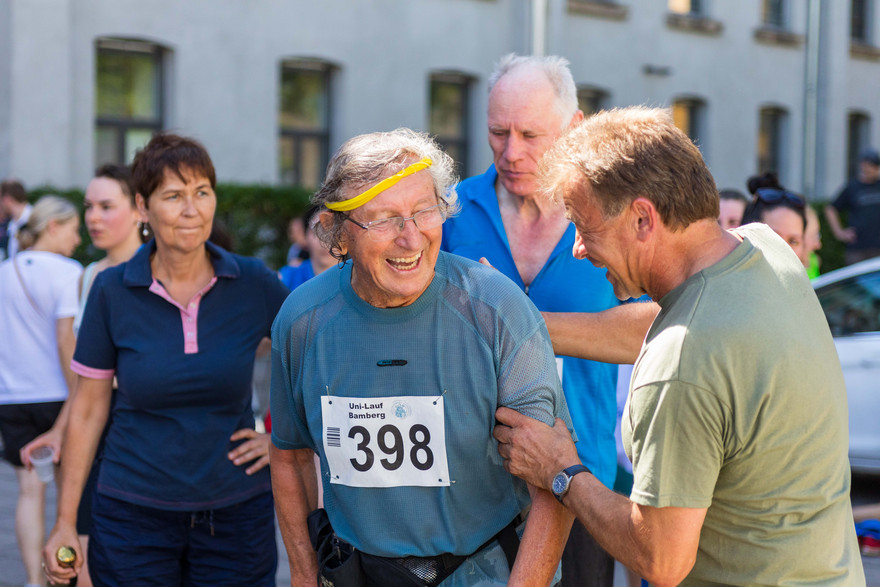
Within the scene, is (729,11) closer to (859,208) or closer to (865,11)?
(865,11)

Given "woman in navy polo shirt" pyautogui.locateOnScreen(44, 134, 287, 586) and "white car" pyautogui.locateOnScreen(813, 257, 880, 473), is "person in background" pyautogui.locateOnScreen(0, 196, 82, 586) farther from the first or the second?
"white car" pyautogui.locateOnScreen(813, 257, 880, 473)

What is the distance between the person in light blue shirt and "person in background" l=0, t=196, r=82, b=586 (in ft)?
11.1

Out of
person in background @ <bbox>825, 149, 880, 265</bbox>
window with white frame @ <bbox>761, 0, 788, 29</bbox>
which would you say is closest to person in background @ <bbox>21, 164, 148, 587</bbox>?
person in background @ <bbox>825, 149, 880, 265</bbox>

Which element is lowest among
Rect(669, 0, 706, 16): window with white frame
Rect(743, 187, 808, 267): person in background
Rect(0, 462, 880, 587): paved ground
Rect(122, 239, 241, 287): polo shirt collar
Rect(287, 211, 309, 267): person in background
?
Rect(0, 462, 880, 587): paved ground

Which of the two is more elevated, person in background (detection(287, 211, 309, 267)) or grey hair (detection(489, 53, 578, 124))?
grey hair (detection(489, 53, 578, 124))

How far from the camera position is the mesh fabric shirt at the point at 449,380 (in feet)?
8.40

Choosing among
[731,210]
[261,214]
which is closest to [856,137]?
[261,214]

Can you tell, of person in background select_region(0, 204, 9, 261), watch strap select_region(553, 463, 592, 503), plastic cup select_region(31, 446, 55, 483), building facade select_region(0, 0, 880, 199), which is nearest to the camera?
watch strap select_region(553, 463, 592, 503)

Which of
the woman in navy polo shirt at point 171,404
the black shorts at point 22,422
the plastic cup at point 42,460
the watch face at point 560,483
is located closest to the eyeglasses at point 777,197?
the woman in navy polo shirt at point 171,404

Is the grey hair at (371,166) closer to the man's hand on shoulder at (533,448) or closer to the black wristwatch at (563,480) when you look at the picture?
the man's hand on shoulder at (533,448)

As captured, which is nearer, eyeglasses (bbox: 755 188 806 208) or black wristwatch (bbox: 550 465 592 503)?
black wristwatch (bbox: 550 465 592 503)

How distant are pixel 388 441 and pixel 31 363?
3781 millimetres

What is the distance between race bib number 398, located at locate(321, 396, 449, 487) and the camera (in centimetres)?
256

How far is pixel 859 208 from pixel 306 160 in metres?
8.23
